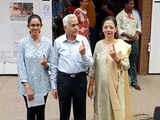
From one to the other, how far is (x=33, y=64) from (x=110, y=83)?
3.10 ft

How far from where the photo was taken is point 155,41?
25.8ft

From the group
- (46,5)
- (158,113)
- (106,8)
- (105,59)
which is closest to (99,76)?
(105,59)

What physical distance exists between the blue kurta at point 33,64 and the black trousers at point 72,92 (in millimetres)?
208

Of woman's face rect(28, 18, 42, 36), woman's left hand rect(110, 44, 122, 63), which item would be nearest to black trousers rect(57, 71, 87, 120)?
woman's left hand rect(110, 44, 122, 63)

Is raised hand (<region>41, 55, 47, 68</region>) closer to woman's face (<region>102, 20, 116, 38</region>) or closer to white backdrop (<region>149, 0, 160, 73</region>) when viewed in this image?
woman's face (<region>102, 20, 116, 38</region>)

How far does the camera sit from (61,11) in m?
8.34

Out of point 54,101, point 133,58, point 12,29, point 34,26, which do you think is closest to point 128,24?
point 133,58

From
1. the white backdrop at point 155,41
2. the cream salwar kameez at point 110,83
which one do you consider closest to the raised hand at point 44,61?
the cream salwar kameez at point 110,83

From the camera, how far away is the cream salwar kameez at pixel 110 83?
418 cm

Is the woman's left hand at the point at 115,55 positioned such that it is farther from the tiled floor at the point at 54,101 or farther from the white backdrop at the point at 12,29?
the white backdrop at the point at 12,29

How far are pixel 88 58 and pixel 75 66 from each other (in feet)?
0.59

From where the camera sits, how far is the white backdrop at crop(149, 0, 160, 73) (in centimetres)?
772

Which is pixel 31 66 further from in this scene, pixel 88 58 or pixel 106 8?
pixel 106 8

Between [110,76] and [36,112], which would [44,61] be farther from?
[110,76]
